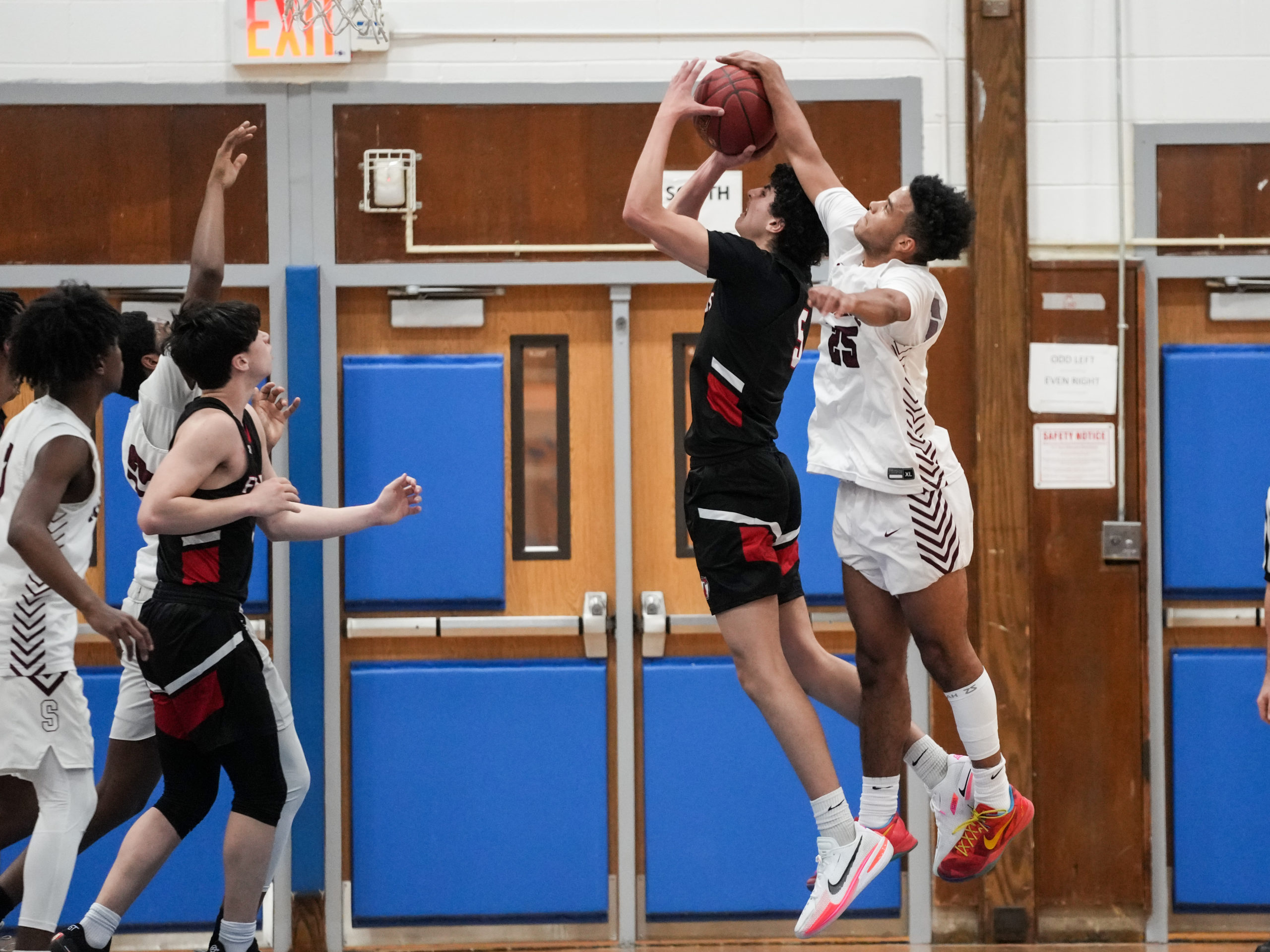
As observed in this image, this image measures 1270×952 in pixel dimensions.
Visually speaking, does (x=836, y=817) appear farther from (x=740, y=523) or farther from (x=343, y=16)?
(x=343, y=16)

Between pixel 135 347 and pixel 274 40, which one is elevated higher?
pixel 274 40

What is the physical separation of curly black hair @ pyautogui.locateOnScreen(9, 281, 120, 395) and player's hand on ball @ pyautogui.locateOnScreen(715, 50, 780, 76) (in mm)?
1711

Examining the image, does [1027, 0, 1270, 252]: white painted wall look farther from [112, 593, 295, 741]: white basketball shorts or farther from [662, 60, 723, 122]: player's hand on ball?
[112, 593, 295, 741]: white basketball shorts

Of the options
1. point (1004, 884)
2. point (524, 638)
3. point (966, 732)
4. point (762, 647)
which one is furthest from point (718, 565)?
point (1004, 884)

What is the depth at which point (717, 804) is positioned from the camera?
14.8 feet

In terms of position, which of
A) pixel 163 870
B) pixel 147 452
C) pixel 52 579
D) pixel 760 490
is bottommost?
pixel 163 870

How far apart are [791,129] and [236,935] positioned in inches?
95.1

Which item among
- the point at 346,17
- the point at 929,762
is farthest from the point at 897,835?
the point at 346,17

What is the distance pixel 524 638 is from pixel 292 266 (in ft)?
5.06

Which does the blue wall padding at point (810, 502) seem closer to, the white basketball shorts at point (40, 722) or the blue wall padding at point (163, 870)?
the blue wall padding at point (163, 870)

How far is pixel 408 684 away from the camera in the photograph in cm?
450

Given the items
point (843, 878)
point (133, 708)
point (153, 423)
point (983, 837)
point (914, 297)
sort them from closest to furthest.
A: point (914, 297) < point (843, 878) < point (983, 837) < point (153, 423) < point (133, 708)

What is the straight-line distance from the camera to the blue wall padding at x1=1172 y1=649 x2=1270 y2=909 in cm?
454

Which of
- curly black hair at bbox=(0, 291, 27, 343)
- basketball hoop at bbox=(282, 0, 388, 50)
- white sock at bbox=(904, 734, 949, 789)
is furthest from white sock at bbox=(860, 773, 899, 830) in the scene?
basketball hoop at bbox=(282, 0, 388, 50)
